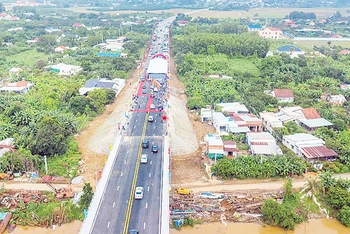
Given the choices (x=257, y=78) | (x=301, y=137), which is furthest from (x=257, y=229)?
(x=257, y=78)

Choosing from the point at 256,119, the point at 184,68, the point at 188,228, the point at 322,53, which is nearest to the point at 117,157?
the point at 188,228

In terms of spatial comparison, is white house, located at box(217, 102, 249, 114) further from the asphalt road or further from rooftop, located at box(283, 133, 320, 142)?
the asphalt road

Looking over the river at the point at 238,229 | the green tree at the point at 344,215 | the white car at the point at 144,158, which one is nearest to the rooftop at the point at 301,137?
the green tree at the point at 344,215

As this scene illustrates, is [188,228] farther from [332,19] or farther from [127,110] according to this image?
[332,19]

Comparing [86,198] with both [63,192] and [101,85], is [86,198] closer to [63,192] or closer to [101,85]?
[63,192]

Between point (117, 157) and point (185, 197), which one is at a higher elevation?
point (117, 157)

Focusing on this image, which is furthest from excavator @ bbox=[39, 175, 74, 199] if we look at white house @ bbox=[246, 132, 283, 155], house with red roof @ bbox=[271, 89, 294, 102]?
house with red roof @ bbox=[271, 89, 294, 102]

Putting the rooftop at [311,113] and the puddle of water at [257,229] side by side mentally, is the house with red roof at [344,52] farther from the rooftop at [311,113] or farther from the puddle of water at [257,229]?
the puddle of water at [257,229]

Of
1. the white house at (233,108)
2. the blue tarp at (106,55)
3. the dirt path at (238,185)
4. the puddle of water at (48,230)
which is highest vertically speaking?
the white house at (233,108)
